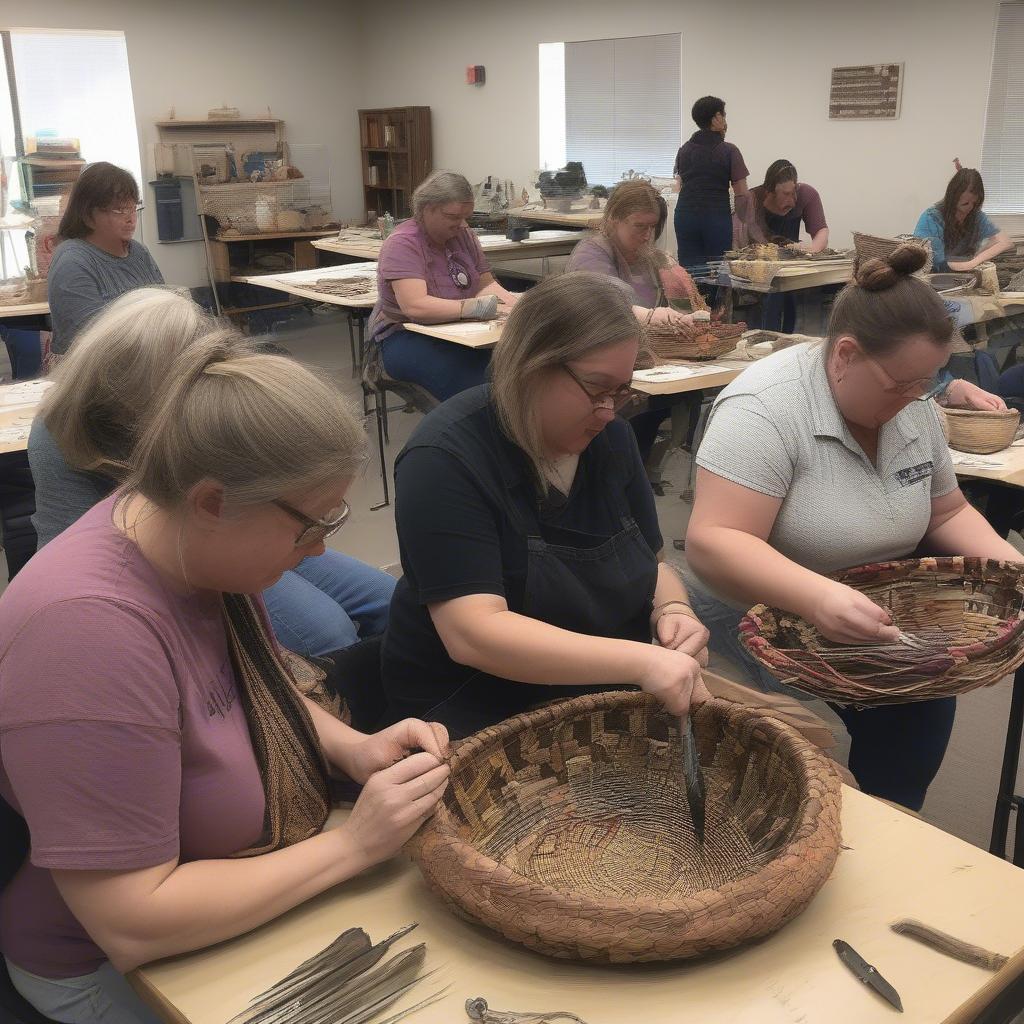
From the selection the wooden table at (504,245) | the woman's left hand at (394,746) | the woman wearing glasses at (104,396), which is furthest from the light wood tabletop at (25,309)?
the woman's left hand at (394,746)

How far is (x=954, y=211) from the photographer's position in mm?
5551

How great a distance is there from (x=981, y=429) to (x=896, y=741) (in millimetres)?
1060

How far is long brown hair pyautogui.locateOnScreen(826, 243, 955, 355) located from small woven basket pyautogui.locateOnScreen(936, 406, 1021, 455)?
0.89 m

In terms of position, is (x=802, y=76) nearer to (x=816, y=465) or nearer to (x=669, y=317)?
(x=669, y=317)

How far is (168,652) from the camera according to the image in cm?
102

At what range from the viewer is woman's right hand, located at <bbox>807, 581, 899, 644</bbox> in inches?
65.3

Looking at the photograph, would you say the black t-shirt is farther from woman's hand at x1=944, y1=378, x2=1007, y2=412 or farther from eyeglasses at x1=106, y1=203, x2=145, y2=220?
eyeglasses at x1=106, y1=203, x2=145, y2=220

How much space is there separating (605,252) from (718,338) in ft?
1.91

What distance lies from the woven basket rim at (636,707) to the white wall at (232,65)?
9.26 metres

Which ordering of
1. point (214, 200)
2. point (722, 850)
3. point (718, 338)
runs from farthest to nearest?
point (214, 200)
point (718, 338)
point (722, 850)

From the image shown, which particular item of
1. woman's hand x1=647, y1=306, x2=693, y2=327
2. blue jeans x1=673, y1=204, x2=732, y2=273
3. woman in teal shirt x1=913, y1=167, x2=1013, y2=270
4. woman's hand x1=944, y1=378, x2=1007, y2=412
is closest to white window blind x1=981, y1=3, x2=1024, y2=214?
woman in teal shirt x1=913, y1=167, x2=1013, y2=270

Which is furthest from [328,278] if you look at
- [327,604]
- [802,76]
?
[327,604]

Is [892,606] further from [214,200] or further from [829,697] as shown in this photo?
[214,200]

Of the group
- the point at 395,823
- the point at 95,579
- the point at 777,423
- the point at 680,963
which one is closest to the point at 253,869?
the point at 395,823
